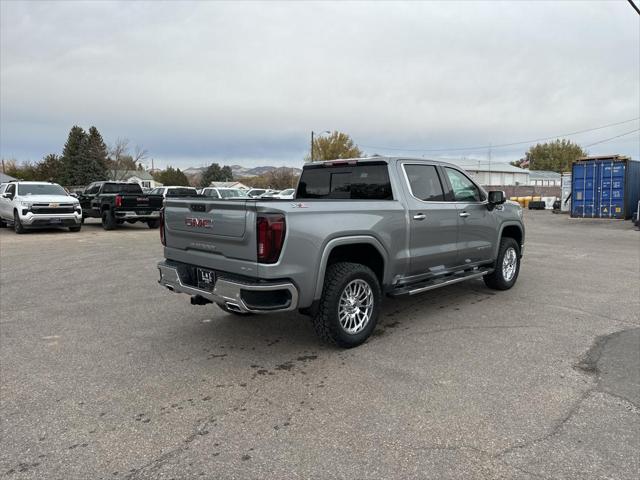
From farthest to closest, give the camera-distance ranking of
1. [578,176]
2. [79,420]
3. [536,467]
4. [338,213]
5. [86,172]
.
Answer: [86,172] → [578,176] → [338,213] → [79,420] → [536,467]

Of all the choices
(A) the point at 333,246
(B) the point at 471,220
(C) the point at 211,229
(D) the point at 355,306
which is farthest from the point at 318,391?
(B) the point at 471,220

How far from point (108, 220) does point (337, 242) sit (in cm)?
1632

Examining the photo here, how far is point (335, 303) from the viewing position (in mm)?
4465

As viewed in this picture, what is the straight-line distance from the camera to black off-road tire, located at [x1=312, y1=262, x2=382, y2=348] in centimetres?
445

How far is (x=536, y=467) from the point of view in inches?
110

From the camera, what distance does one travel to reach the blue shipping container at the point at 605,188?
23.4 metres

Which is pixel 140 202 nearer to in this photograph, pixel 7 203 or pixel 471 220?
pixel 7 203

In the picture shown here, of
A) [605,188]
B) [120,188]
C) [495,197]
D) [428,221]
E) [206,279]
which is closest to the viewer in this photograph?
[206,279]

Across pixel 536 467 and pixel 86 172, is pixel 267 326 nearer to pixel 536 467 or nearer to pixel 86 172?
pixel 536 467

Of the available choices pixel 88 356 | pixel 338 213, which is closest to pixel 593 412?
pixel 338 213

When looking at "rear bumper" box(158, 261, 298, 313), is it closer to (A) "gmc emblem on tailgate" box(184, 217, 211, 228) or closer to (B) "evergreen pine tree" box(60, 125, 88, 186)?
(A) "gmc emblem on tailgate" box(184, 217, 211, 228)

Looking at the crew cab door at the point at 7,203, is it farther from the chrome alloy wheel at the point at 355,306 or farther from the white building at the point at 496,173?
the white building at the point at 496,173

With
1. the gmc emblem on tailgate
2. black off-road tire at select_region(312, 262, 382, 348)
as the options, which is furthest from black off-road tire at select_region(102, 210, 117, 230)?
black off-road tire at select_region(312, 262, 382, 348)

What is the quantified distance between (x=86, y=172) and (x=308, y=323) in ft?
216
